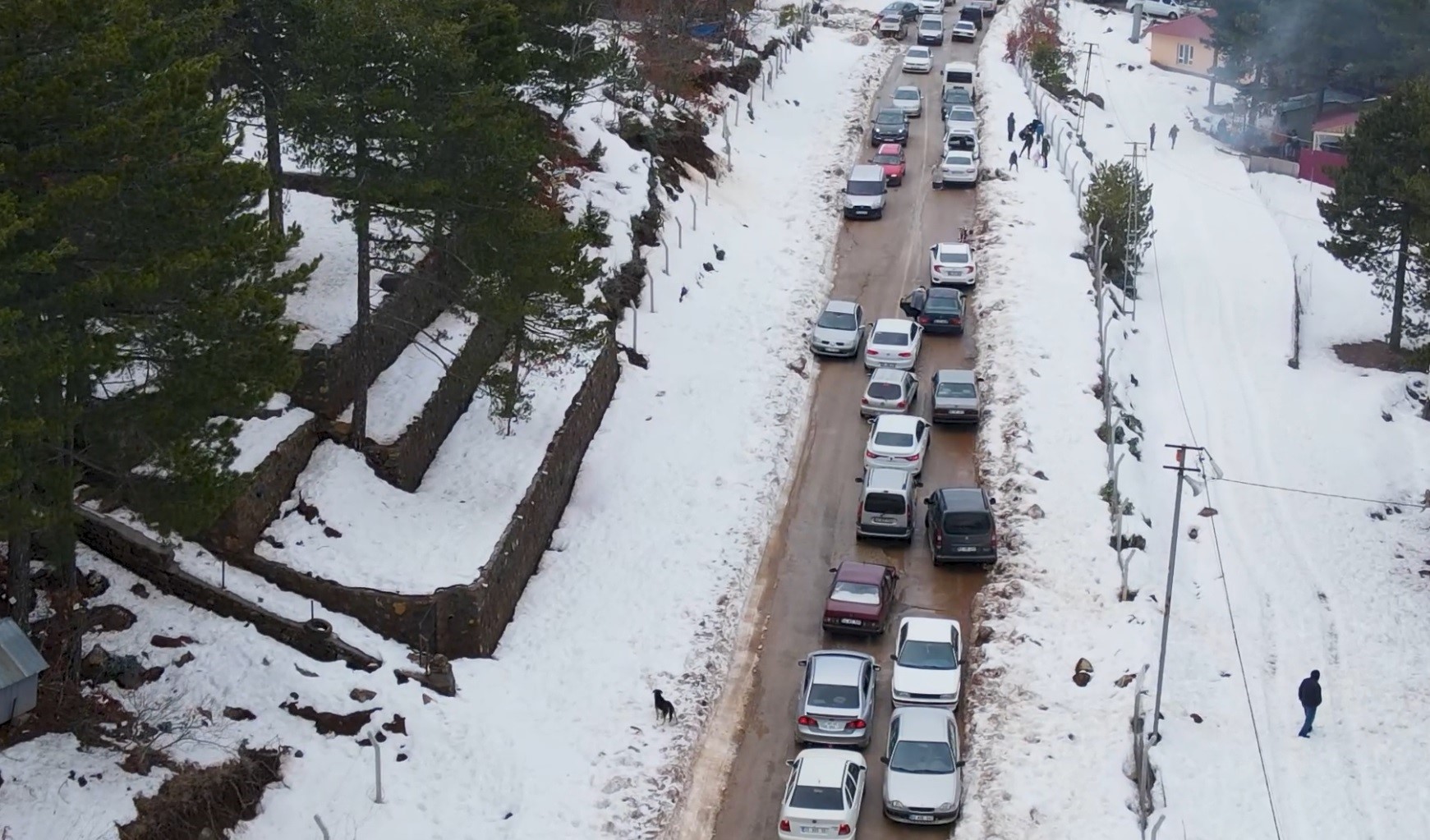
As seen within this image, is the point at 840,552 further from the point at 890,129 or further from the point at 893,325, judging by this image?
the point at 890,129

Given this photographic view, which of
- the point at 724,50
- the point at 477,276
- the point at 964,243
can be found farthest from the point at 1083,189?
the point at 477,276

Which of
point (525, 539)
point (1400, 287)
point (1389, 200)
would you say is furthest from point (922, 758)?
point (1400, 287)

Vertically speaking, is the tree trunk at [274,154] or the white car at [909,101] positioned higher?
the tree trunk at [274,154]

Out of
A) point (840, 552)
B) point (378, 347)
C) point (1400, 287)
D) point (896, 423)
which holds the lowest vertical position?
point (840, 552)

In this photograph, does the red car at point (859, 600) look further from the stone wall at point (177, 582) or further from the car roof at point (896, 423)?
the stone wall at point (177, 582)

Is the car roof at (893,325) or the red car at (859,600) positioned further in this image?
the car roof at (893,325)

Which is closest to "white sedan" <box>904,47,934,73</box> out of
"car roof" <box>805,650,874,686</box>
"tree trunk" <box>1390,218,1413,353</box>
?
"tree trunk" <box>1390,218,1413,353</box>

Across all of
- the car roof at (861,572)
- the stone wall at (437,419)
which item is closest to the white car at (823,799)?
the car roof at (861,572)
